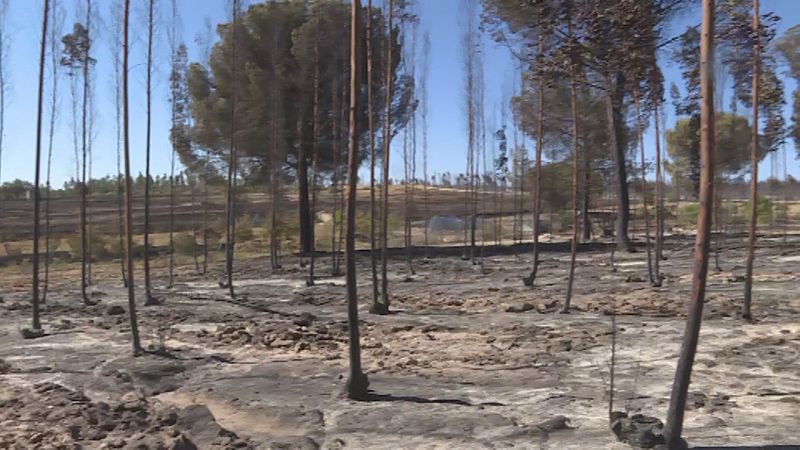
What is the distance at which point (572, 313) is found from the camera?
15.5 metres

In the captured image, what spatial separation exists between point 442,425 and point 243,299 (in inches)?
562

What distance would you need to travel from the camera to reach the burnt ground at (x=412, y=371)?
713cm

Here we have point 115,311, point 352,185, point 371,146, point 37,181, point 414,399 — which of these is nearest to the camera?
point 352,185

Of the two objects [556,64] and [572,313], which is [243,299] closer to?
[572,313]

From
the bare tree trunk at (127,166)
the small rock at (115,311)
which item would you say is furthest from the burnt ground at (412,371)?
the bare tree trunk at (127,166)

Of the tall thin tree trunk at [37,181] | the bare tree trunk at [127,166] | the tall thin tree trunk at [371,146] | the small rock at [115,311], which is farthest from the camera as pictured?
the small rock at [115,311]

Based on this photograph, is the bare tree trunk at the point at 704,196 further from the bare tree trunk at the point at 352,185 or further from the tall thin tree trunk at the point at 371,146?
the tall thin tree trunk at the point at 371,146

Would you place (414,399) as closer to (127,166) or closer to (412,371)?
(412,371)

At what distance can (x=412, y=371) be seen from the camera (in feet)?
33.7

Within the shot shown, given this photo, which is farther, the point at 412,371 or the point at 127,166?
the point at 127,166

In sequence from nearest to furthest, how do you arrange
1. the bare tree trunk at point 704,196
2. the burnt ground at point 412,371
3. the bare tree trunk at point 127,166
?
the bare tree trunk at point 704,196 → the burnt ground at point 412,371 → the bare tree trunk at point 127,166

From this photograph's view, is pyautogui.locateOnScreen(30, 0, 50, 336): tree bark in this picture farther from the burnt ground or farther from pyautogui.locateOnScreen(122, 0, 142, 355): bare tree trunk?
pyautogui.locateOnScreen(122, 0, 142, 355): bare tree trunk

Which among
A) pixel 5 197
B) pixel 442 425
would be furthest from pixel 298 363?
pixel 5 197

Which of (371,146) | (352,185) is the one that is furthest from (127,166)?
(352,185)
